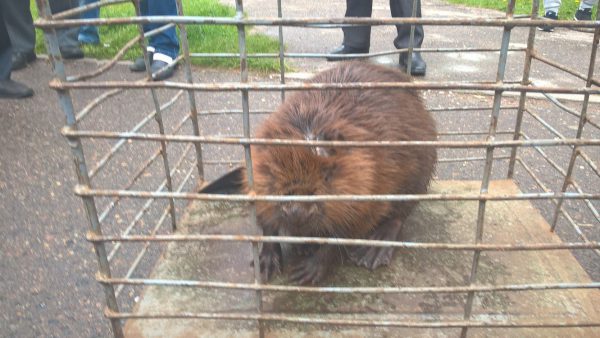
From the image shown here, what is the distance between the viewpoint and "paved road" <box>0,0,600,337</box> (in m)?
2.23

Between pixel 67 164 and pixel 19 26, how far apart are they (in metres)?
2.38

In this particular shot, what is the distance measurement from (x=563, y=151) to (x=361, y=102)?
2215 mm

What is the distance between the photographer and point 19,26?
492cm

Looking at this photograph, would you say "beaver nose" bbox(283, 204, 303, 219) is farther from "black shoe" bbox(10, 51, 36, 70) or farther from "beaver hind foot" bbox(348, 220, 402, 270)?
"black shoe" bbox(10, 51, 36, 70)

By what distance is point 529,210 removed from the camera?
252 cm

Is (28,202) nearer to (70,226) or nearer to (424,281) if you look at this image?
(70,226)

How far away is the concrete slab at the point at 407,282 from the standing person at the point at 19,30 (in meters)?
3.56

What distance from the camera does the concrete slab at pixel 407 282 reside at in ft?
5.92

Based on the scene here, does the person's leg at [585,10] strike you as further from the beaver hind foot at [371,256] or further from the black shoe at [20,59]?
the black shoe at [20,59]

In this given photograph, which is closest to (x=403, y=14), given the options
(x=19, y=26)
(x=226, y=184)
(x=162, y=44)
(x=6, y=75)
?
(x=162, y=44)

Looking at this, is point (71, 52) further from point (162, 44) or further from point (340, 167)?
point (340, 167)

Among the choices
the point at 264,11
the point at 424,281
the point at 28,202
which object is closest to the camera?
the point at 424,281

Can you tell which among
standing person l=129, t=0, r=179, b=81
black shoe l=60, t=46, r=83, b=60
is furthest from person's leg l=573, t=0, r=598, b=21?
black shoe l=60, t=46, r=83, b=60

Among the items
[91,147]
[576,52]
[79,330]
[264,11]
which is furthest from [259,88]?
[264,11]
